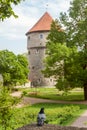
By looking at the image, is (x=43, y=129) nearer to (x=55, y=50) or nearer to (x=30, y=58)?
(x=55, y=50)

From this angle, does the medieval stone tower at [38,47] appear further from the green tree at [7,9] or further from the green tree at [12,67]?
the green tree at [7,9]

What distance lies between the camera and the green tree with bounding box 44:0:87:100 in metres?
33.2

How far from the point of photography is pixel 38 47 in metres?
61.8

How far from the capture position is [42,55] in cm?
6212

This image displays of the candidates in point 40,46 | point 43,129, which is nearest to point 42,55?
point 40,46

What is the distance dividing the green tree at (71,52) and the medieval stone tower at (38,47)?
2378 cm

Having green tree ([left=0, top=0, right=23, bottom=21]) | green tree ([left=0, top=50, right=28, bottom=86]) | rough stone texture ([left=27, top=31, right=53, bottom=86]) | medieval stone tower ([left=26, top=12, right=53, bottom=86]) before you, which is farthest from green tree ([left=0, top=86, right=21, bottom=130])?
rough stone texture ([left=27, top=31, right=53, bottom=86])

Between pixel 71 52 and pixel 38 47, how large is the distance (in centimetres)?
2825

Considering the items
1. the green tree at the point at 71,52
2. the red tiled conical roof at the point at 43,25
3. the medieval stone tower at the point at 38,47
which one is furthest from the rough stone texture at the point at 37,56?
the green tree at the point at 71,52

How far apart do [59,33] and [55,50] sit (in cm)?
323

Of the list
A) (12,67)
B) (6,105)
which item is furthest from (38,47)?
(6,105)

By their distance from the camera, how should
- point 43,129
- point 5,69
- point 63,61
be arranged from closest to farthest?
point 43,129, point 63,61, point 5,69

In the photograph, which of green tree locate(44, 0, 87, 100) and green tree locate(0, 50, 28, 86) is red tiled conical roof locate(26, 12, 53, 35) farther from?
green tree locate(44, 0, 87, 100)

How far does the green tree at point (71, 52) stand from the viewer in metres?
33.2
